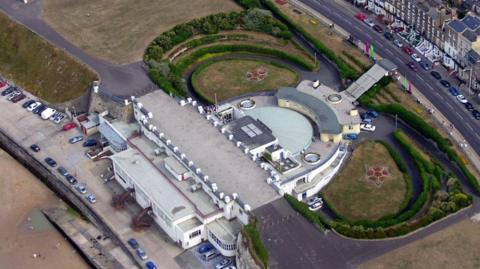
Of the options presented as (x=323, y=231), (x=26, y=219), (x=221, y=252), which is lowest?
(x=26, y=219)

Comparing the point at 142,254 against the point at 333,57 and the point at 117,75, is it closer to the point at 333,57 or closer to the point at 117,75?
the point at 117,75

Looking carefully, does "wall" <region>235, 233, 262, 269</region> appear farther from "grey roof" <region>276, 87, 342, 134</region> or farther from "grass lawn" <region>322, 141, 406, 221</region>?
"grey roof" <region>276, 87, 342, 134</region>

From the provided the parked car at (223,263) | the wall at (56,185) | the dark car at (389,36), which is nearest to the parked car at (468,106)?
the dark car at (389,36)

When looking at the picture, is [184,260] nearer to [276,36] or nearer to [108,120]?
[108,120]

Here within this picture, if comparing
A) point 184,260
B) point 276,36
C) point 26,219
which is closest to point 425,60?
point 276,36

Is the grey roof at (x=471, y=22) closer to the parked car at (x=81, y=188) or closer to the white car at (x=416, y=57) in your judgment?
the white car at (x=416, y=57)

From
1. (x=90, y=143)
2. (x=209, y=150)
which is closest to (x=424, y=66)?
(x=209, y=150)
